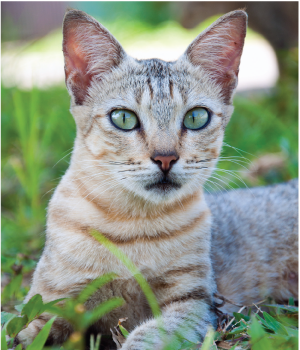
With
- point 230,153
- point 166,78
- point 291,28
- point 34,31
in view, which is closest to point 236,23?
point 166,78

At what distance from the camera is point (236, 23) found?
95.7 inches

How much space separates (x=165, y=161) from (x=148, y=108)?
1.14 feet

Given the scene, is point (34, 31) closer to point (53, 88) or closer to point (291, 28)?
point (53, 88)

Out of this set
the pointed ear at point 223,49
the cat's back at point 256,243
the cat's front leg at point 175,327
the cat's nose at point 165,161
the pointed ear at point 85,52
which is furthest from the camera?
the cat's back at point 256,243

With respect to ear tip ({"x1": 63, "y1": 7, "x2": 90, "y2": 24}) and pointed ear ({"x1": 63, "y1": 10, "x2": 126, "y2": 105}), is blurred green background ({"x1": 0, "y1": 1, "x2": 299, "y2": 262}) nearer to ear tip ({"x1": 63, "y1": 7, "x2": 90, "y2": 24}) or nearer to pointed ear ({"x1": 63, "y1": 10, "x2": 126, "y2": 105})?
pointed ear ({"x1": 63, "y1": 10, "x2": 126, "y2": 105})

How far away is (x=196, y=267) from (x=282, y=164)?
109 inches

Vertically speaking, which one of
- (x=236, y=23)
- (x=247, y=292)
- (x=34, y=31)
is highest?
(x=34, y=31)

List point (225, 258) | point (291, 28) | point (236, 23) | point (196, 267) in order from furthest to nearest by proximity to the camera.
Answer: point (291, 28) < point (225, 258) < point (236, 23) < point (196, 267)

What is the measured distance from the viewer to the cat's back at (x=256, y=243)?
2827mm

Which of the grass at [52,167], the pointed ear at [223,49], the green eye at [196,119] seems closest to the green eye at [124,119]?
the green eye at [196,119]

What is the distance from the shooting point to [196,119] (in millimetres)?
2268

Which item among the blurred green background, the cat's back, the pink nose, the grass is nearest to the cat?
the pink nose

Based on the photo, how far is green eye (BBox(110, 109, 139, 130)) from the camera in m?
2.17

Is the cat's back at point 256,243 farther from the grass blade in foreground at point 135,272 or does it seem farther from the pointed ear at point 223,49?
the pointed ear at point 223,49
